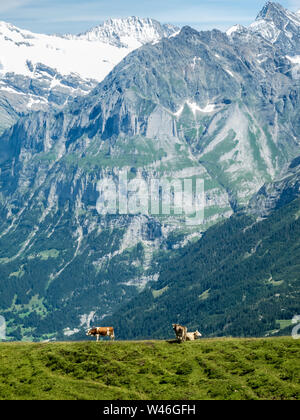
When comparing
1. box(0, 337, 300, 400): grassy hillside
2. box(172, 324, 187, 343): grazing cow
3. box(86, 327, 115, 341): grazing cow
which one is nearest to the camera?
box(0, 337, 300, 400): grassy hillside

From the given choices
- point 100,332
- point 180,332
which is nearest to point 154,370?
point 180,332

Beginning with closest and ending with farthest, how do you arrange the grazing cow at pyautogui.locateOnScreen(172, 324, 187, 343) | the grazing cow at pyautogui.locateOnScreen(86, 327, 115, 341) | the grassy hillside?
the grassy hillside
the grazing cow at pyautogui.locateOnScreen(172, 324, 187, 343)
the grazing cow at pyautogui.locateOnScreen(86, 327, 115, 341)

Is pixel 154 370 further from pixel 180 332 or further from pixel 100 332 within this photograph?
pixel 100 332

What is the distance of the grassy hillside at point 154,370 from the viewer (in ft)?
235

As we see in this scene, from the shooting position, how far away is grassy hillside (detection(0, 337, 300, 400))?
71500 millimetres

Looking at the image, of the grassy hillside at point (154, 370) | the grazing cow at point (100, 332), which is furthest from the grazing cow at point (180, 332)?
the grazing cow at point (100, 332)

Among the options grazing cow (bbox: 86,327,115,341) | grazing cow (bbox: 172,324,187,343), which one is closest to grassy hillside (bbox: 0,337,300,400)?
grazing cow (bbox: 172,324,187,343)

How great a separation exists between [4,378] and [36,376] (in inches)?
A: 155

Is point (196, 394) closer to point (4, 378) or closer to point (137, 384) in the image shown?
point (137, 384)

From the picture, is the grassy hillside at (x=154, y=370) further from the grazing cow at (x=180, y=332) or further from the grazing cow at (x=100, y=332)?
the grazing cow at (x=100, y=332)

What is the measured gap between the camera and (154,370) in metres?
79.1

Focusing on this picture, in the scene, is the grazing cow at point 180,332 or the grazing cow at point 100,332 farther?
the grazing cow at point 100,332

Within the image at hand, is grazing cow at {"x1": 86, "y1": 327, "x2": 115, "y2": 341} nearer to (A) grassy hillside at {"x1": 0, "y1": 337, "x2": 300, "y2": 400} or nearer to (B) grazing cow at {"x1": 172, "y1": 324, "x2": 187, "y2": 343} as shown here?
(A) grassy hillside at {"x1": 0, "y1": 337, "x2": 300, "y2": 400}
